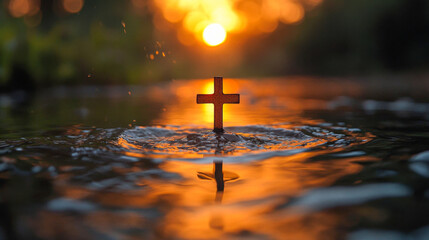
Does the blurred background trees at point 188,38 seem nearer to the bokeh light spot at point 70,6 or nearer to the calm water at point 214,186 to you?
the bokeh light spot at point 70,6

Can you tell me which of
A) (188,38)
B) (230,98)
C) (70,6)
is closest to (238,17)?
(188,38)

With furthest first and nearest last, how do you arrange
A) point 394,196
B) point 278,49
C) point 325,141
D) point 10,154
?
point 278,49 < point 325,141 < point 10,154 < point 394,196

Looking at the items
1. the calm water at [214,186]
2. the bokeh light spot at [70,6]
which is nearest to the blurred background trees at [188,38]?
the bokeh light spot at [70,6]

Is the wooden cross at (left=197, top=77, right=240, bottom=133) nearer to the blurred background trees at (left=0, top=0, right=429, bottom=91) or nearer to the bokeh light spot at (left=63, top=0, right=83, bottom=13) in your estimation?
the blurred background trees at (left=0, top=0, right=429, bottom=91)

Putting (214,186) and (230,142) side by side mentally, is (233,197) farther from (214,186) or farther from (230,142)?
(230,142)

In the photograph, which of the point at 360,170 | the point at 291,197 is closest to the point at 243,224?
the point at 291,197

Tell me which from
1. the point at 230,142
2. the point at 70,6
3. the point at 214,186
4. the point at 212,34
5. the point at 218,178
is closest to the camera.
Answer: the point at 214,186

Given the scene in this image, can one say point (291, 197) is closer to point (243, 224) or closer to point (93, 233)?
point (243, 224)

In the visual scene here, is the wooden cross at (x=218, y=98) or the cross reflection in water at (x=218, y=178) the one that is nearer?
the cross reflection in water at (x=218, y=178)
